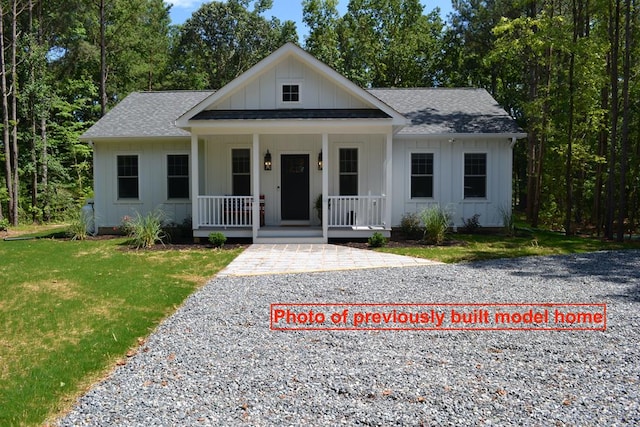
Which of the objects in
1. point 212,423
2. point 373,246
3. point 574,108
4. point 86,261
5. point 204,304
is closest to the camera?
point 212,423

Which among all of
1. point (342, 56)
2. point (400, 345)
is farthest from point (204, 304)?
point (342, 56)

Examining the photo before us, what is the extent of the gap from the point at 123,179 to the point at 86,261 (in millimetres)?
5152

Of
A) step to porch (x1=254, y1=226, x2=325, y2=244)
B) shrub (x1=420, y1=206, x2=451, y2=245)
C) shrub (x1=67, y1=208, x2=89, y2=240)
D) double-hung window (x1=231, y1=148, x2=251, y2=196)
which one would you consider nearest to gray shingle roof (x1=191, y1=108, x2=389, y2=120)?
double-hung window (x1=231, y1=148, x2=251, y2=196)

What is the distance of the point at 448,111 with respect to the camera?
15.0 metres

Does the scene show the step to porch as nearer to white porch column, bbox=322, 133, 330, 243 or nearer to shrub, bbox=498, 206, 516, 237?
white porch column, bbox=322, 133, 330, 243

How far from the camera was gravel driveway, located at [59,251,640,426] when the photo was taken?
3279 mm

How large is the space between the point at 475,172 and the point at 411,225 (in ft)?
8.78

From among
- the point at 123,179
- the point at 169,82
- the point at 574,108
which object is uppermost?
the point at 169,82

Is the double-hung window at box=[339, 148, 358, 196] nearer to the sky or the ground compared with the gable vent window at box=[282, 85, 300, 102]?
nearer to the ground

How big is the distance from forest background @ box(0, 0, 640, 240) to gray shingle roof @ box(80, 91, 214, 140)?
559 cm

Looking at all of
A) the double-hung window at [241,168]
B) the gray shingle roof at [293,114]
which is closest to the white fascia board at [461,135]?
the gray shingle roof at [293,114]

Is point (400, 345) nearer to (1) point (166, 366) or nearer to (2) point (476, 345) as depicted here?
(2) point (476, 345)

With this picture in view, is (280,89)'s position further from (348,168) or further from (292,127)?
(348,168)

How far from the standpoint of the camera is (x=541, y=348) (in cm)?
457
